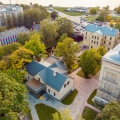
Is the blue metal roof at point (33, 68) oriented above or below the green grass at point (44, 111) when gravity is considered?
above

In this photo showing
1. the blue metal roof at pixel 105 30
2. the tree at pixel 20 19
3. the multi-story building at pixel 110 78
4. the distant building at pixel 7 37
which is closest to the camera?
the multi-story building at pixel 110 78

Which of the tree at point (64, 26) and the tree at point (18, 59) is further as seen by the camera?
the tree at point (64, 26)

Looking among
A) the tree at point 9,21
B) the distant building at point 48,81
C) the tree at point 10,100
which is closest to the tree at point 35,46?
the distant building at point 48,81

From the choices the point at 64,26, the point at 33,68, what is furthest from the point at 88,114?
the point at 64,26

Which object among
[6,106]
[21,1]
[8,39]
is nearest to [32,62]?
[6,106]

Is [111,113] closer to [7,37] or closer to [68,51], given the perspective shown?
[68,51]

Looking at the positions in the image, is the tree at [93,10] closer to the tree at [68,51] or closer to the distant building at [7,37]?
the distant building at [7,37]

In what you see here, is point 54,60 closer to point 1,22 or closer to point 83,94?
point 83,94
